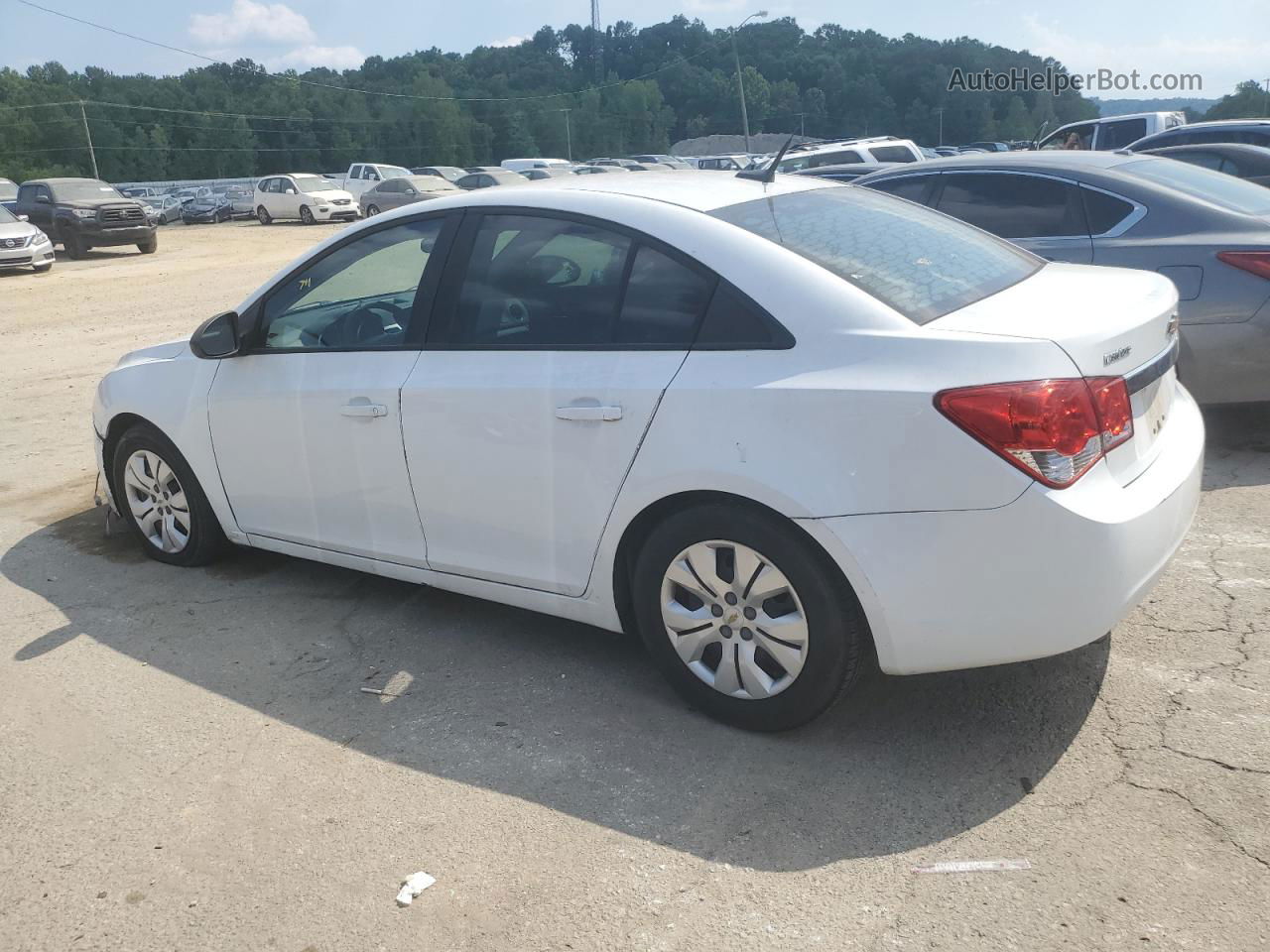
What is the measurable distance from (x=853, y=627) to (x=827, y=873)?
2.25ft

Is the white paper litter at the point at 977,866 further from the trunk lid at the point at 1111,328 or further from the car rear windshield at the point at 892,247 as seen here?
the car rear windshield at the point at 892,247

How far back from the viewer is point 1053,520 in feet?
9.46

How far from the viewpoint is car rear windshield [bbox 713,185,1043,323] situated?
3340 mm

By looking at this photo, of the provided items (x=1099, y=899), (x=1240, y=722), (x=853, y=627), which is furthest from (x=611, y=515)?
(x=1240, y=722)

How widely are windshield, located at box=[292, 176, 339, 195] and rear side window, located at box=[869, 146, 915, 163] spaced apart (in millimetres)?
21633

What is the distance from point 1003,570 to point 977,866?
74 cm

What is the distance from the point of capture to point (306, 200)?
3681 cm

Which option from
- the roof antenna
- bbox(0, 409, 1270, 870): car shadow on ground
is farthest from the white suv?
the roof antenna

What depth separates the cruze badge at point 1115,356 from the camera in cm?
307

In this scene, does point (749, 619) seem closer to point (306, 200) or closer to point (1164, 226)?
point (1164, 226)

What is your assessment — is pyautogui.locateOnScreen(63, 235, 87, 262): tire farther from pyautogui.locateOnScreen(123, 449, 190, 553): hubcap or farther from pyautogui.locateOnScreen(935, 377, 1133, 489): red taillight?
pyautogui.locateOnScreen(935, 377, 1133, 489): red taillight

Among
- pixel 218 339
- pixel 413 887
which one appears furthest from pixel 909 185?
pixel 413 887

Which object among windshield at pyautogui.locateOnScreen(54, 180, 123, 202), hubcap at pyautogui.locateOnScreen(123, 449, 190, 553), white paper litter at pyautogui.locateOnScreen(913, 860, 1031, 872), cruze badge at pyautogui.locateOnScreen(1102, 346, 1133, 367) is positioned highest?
windshield at pyautogui.locateOnScreen(54, 180, 123, 202)

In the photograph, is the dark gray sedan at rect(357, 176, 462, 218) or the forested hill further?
the forested hill
